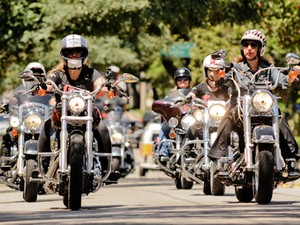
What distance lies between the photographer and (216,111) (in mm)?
17516

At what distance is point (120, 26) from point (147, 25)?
1129 mm

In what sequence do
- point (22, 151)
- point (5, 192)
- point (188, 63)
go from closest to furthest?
point (22, 151), point (5, 192), point (188, 63)

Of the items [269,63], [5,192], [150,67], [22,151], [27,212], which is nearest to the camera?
[27,212]

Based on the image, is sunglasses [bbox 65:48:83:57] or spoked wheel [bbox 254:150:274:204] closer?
spoked wheel [bbox 254:150:274:204]

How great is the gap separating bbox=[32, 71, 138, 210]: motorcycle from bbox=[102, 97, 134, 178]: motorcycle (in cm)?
1180

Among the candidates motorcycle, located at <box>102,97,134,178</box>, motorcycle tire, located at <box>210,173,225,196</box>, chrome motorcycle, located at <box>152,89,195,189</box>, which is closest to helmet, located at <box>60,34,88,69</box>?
motorcycle tire, located at <box>210,173,225,196</box>

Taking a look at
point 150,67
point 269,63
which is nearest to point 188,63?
point 150,67

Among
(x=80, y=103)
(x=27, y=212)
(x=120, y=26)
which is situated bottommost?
(x=27, y=212)

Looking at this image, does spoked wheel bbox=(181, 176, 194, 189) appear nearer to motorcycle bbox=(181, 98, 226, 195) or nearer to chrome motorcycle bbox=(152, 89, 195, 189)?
chrome motorcycle bbox=(152, 89, 195, 189)

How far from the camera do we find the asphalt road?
1192cm

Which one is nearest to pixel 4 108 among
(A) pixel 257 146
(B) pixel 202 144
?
(B) pixel 202 144

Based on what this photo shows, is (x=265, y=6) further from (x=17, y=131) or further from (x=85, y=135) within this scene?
(x=85, y=135)

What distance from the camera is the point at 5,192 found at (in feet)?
67.1

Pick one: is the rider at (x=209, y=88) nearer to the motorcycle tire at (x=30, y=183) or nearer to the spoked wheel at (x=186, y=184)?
the spoked wheel at (x=186, y=184)
